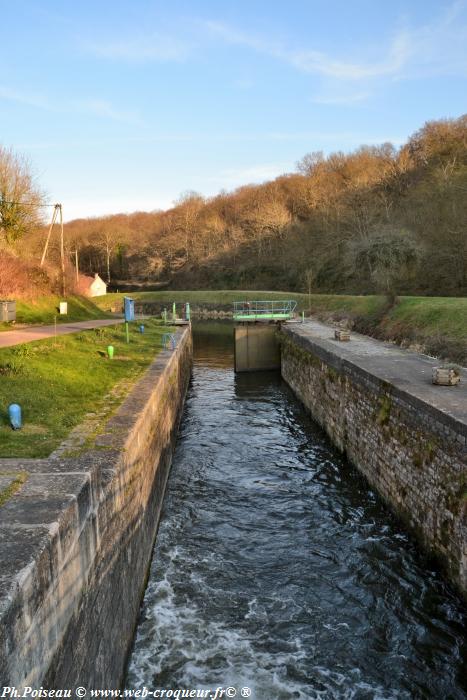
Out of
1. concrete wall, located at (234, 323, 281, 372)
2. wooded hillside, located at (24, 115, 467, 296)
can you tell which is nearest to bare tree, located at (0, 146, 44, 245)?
wooded hillside, located at (24, 115, 467, 296)

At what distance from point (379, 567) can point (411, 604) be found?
103 cm

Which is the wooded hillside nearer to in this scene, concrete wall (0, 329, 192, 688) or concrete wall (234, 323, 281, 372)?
concrete wall (234, 323, 281, 372)

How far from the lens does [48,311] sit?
2623 cm

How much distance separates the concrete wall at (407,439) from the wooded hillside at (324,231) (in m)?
16.2

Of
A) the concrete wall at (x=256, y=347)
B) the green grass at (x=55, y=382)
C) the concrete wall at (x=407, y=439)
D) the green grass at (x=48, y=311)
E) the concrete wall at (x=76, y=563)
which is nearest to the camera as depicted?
the concrete wall at (x=76, y=563)

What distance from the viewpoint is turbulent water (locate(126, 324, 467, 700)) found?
6.34 meters

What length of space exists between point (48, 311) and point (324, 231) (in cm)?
4834

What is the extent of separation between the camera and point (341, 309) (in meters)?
37.4

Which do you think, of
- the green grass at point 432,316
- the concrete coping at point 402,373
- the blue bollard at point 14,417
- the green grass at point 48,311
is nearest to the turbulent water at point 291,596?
the concrete coping at point 402,373

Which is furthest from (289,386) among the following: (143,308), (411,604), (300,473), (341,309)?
(143,308)

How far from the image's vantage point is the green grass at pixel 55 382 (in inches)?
317

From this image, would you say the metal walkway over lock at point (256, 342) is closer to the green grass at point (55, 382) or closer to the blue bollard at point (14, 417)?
the green grass at point (55, 382)

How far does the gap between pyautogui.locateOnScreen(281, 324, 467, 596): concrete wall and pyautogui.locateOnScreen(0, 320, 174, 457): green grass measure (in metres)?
6.07

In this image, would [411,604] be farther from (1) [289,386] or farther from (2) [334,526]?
(1) [289,386]
